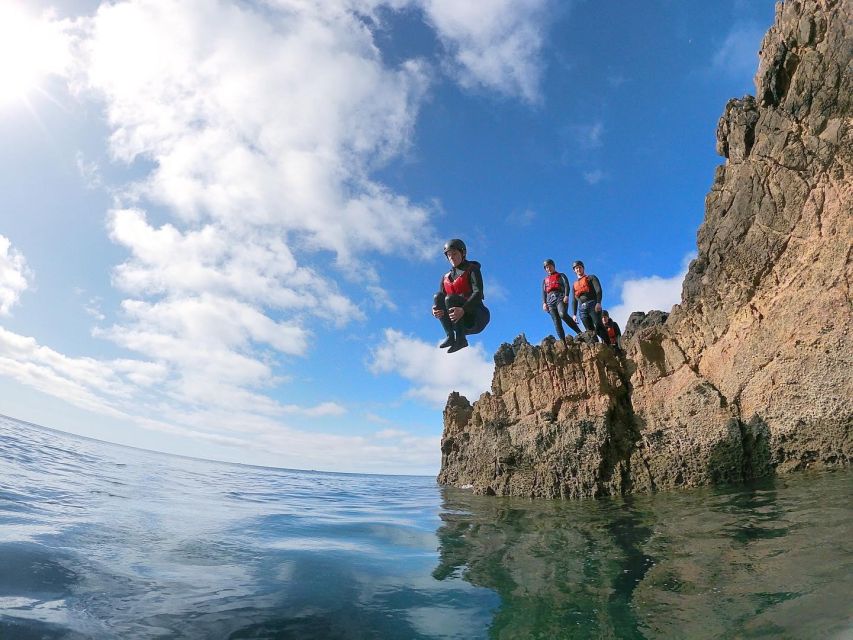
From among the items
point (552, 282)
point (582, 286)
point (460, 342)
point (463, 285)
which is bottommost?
point (460, 342)

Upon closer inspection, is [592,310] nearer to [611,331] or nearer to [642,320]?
[611,331]

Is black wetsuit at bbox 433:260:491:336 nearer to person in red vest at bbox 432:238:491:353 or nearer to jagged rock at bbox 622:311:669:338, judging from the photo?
person in red vest at bbox 432:238:491:353

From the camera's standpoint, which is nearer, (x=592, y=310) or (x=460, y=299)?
(x=460, y=299)

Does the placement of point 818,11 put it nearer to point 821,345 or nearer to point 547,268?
point 821,345

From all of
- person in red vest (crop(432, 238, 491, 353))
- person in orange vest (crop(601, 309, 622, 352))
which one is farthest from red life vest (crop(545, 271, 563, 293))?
person in red vest (crop(432, 238, 491, 353))

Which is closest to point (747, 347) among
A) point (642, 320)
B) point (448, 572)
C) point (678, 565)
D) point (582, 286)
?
point (642, 320)

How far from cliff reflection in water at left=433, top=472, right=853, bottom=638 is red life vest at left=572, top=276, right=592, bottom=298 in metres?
6.75

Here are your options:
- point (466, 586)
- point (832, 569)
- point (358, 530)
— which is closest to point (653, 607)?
point (832, 569)

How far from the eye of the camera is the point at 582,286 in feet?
Answer: 45.2

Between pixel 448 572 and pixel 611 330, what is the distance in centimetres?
1034

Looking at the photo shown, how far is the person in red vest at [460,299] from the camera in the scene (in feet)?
30.2

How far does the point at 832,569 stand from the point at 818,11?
10828 millimetres

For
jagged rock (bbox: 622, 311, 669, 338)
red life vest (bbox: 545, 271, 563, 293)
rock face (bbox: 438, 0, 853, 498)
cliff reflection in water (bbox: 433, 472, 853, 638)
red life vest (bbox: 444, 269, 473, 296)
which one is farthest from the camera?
red life vest (bbox: 545, 271, 563, 293)

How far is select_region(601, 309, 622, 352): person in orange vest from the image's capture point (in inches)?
535
